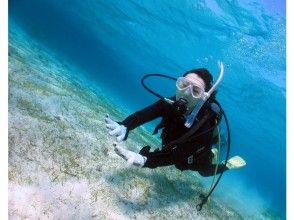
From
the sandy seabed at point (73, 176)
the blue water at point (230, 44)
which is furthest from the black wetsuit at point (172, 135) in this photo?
the blue water at point (230, 44)

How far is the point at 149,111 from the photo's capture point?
16.5ft

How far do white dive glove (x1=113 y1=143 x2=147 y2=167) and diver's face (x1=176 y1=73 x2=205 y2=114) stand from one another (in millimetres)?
1141

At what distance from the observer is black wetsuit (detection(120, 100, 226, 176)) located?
457 cm

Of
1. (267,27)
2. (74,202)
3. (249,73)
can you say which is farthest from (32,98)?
(249,73)

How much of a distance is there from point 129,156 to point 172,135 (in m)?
1.37

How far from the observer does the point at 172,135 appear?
16.6 feet

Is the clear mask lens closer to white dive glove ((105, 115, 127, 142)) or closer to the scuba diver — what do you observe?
the scuba diver

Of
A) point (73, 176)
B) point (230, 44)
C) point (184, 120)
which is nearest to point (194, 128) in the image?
point (184, 120)

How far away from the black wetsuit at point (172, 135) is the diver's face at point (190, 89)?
297mm

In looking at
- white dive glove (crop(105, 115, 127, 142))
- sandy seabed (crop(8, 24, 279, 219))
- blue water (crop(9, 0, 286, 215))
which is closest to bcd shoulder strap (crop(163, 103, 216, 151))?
white dive glove (crop(105, 115, 127, 142))

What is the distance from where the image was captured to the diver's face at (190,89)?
4.55 m

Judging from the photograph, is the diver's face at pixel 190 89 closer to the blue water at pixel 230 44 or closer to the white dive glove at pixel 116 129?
the white dive glove at pixel 116 129

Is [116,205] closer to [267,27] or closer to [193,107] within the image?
[193,107]
